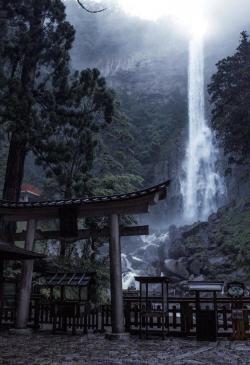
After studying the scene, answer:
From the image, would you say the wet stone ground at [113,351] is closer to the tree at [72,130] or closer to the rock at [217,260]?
the tree at [72,130]

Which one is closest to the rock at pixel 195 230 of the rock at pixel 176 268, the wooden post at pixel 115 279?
the rock at pixel 176 268

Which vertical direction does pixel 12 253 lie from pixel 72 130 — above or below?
below

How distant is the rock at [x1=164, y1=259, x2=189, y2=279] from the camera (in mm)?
28078

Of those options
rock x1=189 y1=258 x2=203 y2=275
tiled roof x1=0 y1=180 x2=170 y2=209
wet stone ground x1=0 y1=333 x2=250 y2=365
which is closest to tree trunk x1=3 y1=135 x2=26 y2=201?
tiled roof x1=0 y1=180 x2=170 y2=209

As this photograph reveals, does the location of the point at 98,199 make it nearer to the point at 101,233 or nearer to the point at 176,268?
the point at 101,233

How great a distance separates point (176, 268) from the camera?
2875 cm

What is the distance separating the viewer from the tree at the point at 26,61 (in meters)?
13.0

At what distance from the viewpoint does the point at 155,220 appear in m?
50.0

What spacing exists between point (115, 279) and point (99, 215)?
1.62 metres

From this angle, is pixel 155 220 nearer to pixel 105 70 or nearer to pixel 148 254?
pixel 148 254

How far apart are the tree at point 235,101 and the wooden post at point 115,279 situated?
18.6 metres

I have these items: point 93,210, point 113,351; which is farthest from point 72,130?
point 113,351

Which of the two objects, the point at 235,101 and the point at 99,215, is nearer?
the point at 99,215

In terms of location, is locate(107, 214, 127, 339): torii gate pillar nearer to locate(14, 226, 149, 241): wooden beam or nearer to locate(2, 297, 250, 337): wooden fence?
locate(14, 226, 149, 241): wooden beam
